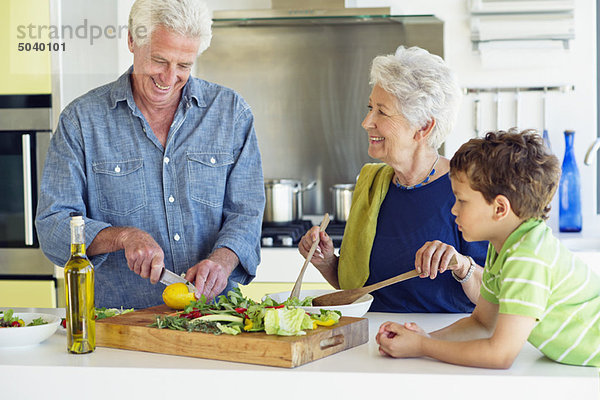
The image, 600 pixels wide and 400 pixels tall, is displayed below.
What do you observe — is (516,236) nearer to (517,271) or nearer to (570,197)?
(517,271)

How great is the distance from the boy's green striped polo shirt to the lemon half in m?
0.68

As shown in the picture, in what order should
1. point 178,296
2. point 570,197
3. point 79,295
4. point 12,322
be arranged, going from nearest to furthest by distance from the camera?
1. point 79,295
2. point 12,322
3. point 178,296
4. point 570,197

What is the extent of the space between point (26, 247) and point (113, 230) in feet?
5.03

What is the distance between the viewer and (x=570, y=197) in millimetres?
3234

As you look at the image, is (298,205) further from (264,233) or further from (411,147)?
(411,147)

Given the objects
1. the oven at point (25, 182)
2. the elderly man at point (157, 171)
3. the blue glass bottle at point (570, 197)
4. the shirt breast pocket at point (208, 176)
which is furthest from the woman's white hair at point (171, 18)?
the blue glass bottle at point (570, 197)

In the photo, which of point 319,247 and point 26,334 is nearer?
point 26,334

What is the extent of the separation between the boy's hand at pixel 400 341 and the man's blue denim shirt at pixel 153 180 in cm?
66

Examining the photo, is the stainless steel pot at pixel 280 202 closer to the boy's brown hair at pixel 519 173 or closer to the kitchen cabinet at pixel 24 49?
the kitchen cabinet at pixel 24 49

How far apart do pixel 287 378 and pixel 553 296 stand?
46 centimetres

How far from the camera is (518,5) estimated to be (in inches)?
126

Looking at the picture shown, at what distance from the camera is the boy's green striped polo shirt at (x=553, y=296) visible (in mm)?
1168

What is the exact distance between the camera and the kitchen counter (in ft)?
3.78

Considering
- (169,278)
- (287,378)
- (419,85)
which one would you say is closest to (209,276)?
(169,278)
